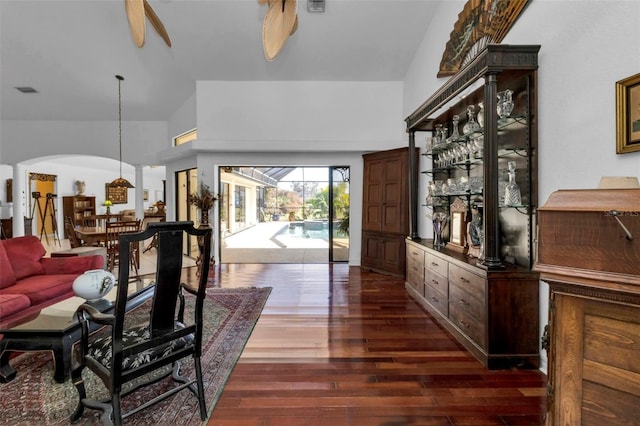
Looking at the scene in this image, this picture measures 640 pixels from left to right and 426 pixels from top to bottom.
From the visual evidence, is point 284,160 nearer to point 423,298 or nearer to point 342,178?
point 342,178

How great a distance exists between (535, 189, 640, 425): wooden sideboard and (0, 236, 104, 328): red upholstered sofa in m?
3.77

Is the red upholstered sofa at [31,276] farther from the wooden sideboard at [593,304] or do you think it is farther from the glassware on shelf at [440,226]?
the glassware on shelf at [440,226]

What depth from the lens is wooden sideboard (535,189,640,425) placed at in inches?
46.3

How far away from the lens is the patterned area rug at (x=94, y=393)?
1.93 m

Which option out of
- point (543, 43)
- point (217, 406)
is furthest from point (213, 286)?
point (543, 43)

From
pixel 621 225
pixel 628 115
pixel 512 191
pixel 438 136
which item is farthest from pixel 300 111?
pixel 621 225

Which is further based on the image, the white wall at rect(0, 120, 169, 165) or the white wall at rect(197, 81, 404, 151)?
the white wall at rect(0, 120, 169, 165)

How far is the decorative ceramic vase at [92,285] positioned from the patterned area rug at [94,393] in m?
0.58

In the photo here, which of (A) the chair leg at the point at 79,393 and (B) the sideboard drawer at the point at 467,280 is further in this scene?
(B) the sideboard drawer at the point at 467,280

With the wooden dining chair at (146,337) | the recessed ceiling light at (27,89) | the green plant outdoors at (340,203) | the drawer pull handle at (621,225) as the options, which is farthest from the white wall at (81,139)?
the drawer pull handle at (621,225)

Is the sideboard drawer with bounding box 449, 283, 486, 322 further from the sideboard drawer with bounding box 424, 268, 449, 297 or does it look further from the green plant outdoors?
the green plant outdoors

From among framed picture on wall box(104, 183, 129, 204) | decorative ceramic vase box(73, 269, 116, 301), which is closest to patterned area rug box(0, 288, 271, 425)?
decorative ceramic vase box(73, 269, 116, 301)

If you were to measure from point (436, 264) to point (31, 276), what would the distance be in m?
4.62

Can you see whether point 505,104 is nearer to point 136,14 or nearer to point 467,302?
point 467,302
